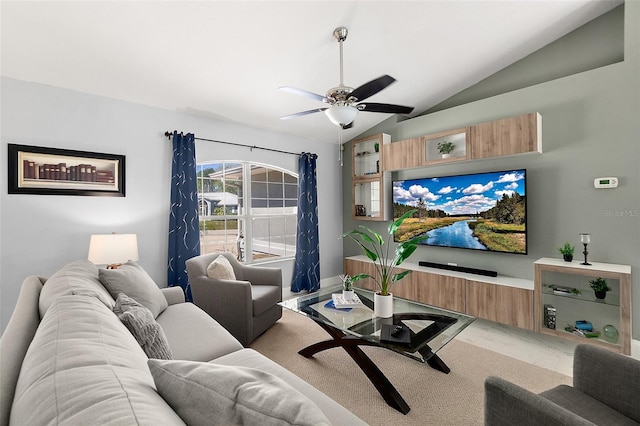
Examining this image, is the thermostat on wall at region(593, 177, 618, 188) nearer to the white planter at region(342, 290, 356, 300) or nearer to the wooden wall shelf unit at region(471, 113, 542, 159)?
the wooden wall shelf unit at region(471, 113, 542, 159)

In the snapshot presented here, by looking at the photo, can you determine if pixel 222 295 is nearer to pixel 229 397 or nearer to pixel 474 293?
pixel 229 397

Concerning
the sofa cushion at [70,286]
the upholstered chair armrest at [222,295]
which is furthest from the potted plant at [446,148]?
the sofa cushion at [70,286]

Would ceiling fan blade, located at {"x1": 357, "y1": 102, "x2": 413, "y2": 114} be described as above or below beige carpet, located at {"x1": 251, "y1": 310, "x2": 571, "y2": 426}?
above

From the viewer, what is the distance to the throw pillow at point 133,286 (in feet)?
6.86

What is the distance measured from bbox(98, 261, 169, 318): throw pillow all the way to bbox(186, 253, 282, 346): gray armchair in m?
0.57

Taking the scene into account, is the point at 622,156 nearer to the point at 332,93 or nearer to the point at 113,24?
the point at 332,93

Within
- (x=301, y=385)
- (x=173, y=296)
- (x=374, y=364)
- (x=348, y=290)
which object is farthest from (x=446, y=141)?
(x=173, y=296)

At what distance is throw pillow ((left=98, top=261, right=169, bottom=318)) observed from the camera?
82.4 inches

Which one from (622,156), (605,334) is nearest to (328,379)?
(605,334)

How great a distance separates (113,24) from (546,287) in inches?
175

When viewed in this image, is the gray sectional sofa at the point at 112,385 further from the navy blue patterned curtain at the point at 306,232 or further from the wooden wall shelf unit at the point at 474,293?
the navy blue patterned curtain at the point at 306,232

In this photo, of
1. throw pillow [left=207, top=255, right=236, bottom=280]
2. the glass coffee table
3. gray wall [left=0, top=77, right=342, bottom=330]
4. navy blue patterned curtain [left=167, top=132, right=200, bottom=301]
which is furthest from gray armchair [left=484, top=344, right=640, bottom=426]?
gray wall [left=0, top=77, right=342, bottom=330]

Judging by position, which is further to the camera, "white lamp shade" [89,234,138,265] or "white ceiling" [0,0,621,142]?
"white lamp shade" [89,234,138,265]

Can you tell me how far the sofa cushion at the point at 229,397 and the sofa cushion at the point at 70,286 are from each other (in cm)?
97
